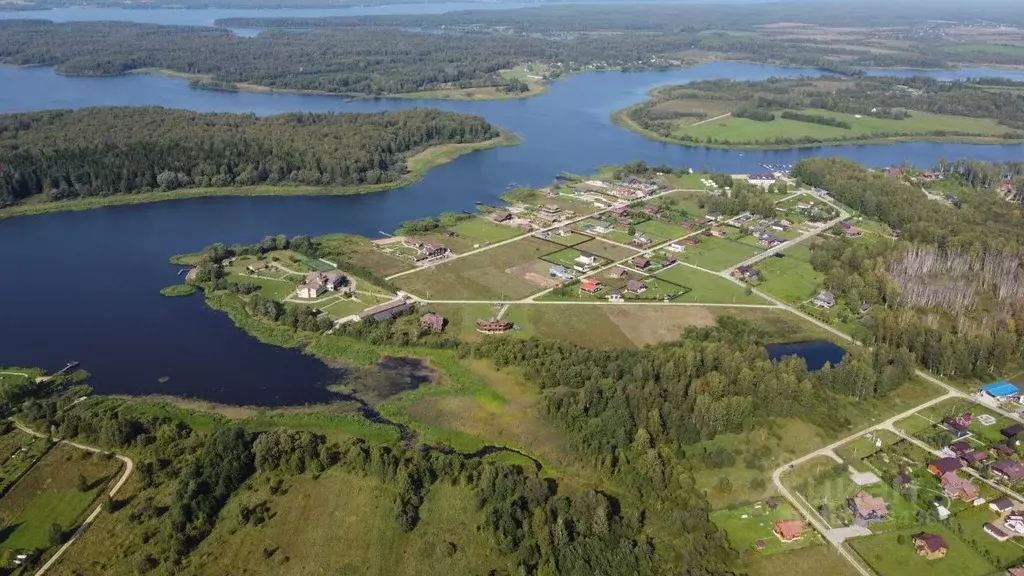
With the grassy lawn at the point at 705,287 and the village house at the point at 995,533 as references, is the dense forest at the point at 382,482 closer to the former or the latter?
the village house at the point at 995,533

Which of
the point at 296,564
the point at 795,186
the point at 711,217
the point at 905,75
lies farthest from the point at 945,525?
the point at 905,75

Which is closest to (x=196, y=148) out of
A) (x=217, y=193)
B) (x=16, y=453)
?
(x=217, y=193)

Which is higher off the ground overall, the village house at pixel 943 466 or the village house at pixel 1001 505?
the village house at pixel 943 466

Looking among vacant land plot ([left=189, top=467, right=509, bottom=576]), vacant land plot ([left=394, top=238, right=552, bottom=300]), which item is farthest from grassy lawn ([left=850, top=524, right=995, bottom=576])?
vacant land plot ([left=394, top=238, right=552, bottom=300])

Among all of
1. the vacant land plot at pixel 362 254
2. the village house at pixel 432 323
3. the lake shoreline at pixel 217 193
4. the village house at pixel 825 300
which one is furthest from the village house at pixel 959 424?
the lake shoreline at pixel 217 193

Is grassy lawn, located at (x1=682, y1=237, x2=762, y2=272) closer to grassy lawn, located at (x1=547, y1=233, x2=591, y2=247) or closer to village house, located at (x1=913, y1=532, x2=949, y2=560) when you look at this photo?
grassy lawn, located at (x1=547, y1=233, x2=591, y2=247)

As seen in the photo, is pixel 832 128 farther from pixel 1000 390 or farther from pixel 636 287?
pixel 1000 390

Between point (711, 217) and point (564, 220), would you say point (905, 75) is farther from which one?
point (564, 220)
